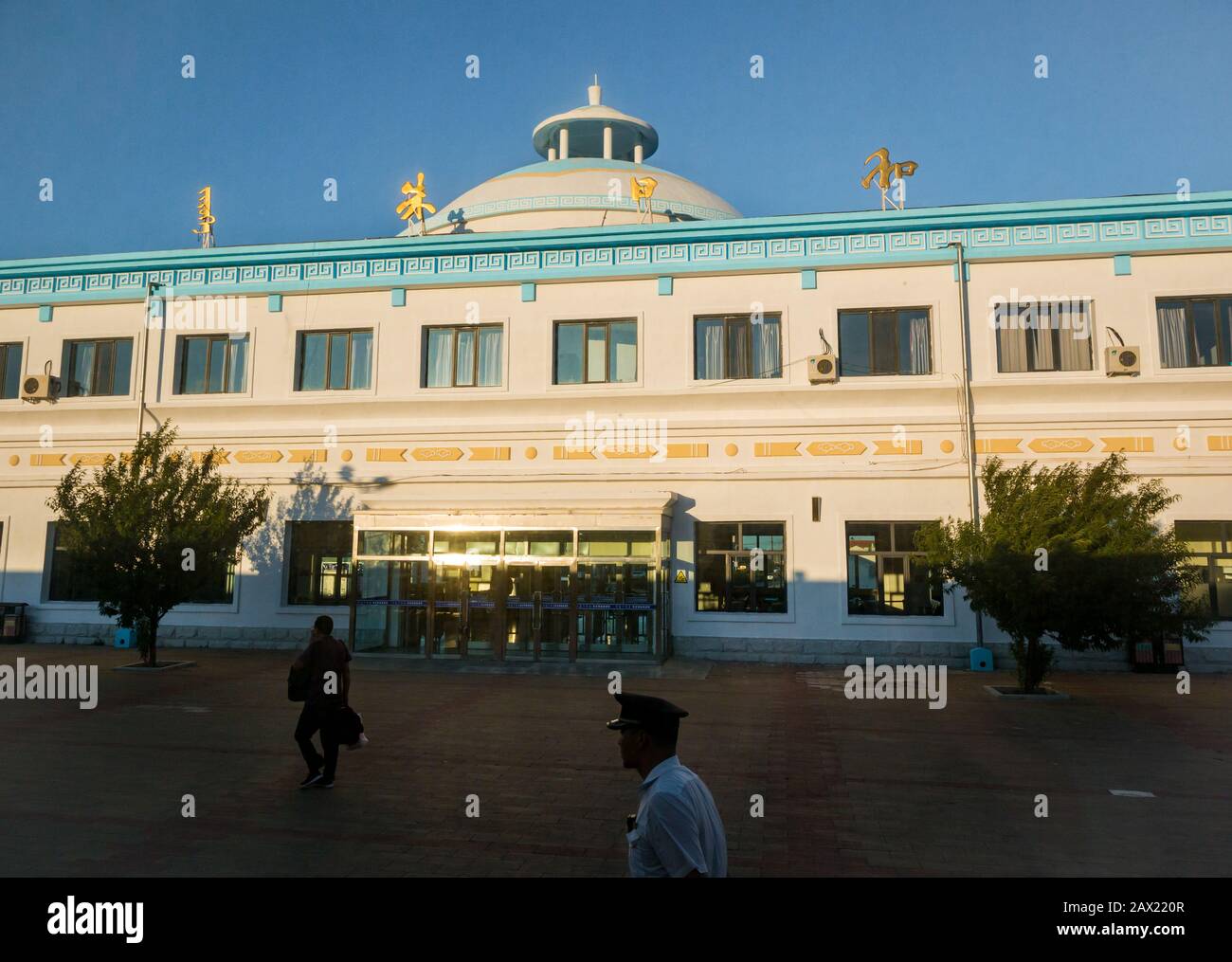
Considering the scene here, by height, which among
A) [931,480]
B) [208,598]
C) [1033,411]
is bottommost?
[208,598]

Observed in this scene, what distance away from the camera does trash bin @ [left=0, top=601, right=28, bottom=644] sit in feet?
67.2

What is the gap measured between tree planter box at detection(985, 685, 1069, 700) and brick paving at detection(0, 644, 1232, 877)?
0.93ft

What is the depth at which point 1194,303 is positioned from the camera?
17750mm

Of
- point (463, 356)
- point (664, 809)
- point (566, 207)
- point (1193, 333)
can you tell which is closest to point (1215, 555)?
point (1193, 333)

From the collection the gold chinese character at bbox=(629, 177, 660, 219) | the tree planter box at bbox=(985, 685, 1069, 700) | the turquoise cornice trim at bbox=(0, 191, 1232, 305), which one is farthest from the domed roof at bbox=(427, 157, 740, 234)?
the tree planter box at bbox=(985, 685, 1069, 700)

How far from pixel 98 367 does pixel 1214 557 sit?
25.1m

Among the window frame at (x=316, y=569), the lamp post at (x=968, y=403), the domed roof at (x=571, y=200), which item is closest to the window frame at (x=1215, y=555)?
the lamp post at (x=968, y=403)

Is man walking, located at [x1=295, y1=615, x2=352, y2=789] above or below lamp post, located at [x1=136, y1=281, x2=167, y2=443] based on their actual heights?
below

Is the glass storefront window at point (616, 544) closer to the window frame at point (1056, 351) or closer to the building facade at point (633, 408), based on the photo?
the building facade at point (633, 408)

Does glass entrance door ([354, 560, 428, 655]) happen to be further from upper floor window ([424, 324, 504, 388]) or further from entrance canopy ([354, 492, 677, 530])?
upper floor window ([424, 324, 504, 388])

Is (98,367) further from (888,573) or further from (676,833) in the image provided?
(676,833)

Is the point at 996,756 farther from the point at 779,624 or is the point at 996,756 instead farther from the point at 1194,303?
the point at 1194,303

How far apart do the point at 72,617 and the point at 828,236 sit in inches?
767

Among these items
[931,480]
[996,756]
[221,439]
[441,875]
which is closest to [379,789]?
[441,875]
